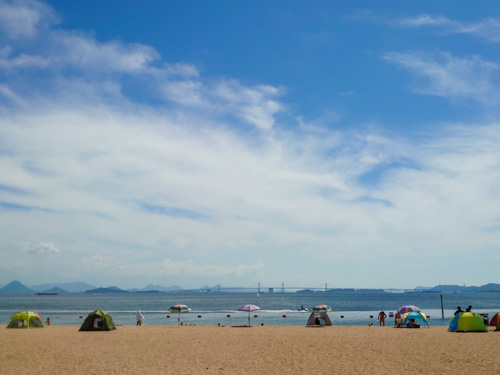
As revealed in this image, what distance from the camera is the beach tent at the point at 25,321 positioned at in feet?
113

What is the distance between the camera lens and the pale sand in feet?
55.6

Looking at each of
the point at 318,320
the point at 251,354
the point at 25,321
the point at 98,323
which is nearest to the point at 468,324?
the point at 318,320

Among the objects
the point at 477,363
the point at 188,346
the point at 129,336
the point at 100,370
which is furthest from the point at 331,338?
the point at 100,370

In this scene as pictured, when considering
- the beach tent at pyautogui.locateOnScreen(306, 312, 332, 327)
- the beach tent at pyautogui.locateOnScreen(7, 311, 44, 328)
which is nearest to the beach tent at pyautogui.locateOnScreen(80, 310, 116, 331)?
the beach tent at pyautogui.locateOnScreen(7, 311, 44, 328)

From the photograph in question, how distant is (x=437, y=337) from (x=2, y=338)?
26.2 metres

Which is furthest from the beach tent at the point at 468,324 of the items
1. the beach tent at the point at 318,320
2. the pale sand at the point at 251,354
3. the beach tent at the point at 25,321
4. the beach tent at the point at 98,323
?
the beach tent at the point at 25,321

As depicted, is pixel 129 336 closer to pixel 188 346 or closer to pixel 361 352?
pixel 188 346

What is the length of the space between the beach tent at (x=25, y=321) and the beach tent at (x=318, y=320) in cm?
2216

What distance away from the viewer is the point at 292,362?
1847 centimetres

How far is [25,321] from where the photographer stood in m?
34.8

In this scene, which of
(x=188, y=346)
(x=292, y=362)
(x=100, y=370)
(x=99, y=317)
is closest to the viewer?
(x=100, y=370)

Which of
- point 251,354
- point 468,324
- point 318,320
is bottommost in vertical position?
point 318,320

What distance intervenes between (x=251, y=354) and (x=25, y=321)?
74.5ft

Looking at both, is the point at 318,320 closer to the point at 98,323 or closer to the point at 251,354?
the point at 98,323
